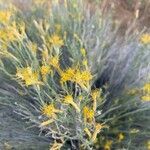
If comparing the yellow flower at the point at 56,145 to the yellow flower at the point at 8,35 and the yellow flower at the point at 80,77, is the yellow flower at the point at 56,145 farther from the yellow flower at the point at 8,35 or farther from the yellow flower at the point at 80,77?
the yellow flower at the point at 8,35

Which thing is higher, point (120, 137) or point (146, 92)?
point (146, 92)

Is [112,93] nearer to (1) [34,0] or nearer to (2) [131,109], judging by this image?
(2) [131,109]

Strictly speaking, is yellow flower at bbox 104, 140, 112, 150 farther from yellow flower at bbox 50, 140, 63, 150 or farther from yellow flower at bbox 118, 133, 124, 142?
yellow flower at bbox 50, 140, 63, 150

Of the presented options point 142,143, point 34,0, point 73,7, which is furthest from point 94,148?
point 34,0

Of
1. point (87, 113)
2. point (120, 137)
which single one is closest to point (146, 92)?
point (120, 137)

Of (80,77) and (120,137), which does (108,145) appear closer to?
(120,137)

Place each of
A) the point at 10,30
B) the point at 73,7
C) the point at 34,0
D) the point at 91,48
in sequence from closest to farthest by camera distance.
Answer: the point at 10,30 → the point at 91,48 → the point at 73,7 → the point at 34,0

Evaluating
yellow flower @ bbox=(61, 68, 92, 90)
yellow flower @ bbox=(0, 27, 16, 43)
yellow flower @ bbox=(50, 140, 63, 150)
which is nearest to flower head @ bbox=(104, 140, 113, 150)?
yellow flower @ bbox=(50, 140, 63, 150)

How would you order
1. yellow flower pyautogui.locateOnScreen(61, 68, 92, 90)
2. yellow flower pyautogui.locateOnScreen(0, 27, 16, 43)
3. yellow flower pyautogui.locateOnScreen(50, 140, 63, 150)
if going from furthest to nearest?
yellow flower pyautogui.locateOnScreen(0, 27, 16, 43)
yellow flower pyautogui.locateOnScreen(50, 140, 63, 150)
yellow flower pyautogui.locateOnScreen(61, 68, 92, 90)

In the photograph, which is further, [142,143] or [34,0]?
[34,0]

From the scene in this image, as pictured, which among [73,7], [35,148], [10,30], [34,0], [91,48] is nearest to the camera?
[10,30]

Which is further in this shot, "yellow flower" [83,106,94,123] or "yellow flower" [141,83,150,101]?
"yellow flower" [141,83,150,101]
